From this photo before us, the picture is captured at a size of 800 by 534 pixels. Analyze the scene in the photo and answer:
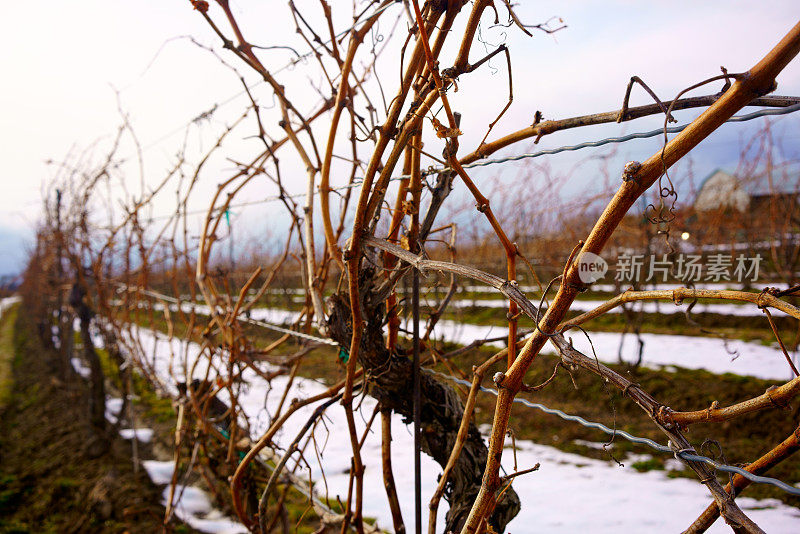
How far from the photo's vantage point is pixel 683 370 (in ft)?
18.2

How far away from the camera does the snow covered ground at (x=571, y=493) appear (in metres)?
2.52

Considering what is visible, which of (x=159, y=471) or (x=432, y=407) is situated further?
(x=159, y=471)

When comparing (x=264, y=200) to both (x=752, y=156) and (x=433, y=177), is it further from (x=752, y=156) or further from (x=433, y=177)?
(x=752, y=156)

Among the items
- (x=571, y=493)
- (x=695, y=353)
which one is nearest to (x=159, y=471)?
(x=571, y=493)

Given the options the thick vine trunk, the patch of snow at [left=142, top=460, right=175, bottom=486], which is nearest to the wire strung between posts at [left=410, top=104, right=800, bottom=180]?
the thick vine trunk

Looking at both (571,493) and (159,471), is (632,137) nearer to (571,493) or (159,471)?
(571,493)

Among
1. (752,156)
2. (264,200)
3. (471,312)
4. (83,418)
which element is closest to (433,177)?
(264,200)

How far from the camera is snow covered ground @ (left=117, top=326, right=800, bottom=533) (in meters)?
2.52

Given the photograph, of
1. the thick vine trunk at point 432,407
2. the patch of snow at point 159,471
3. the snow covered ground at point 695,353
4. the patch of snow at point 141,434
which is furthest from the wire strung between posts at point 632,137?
the patch of snow at point 141,434

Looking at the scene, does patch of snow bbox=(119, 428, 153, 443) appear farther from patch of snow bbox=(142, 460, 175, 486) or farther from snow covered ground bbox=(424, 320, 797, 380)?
snow covered ground bbox=(424, 320, 797, 380)

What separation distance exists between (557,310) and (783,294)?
27 cm

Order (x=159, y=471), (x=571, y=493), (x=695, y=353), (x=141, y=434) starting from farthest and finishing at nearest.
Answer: (x=695, y=353) → (x=141, y=434) → (x=159, y=471) → (x=571, y=493)

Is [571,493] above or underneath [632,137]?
underneath

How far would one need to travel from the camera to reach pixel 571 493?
3.02 m
